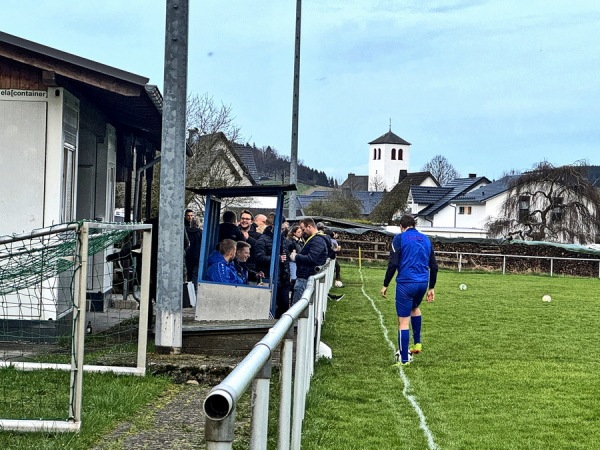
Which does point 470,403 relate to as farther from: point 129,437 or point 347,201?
point 347,201

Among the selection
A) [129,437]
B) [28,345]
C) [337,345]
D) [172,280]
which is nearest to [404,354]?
[337,345]

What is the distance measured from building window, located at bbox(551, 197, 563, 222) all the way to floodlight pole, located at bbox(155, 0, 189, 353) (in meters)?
54.6

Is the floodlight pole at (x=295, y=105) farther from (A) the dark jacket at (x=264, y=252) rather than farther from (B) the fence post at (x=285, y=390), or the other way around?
(B) the fence post at (x=285, y=390)

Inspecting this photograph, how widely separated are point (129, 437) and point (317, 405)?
262 centimetres

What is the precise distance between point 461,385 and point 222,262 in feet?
11.0

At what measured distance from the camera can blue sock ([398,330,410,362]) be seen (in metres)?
12.8

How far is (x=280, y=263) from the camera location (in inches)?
644

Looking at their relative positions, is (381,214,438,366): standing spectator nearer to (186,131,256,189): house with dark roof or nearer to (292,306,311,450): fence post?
(292,306,311,450): fence post

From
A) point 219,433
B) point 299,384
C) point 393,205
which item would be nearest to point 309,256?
point 299,384

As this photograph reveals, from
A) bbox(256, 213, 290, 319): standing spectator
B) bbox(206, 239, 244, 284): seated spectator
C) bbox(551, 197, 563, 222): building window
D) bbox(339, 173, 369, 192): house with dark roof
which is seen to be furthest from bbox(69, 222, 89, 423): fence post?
bbox(339, 173, 369, 192): house with dark roof

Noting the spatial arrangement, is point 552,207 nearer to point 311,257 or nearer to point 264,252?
point 311,257

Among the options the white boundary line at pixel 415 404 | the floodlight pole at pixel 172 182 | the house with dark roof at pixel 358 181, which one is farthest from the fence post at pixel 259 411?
the house with dark roof at pixel 358 181

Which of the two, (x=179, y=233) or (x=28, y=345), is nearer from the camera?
(x=179, y=233)

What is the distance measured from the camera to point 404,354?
513 inches
